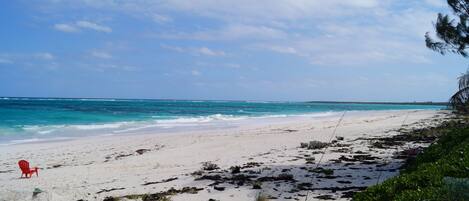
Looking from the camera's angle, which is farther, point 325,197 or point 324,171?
point 324,171

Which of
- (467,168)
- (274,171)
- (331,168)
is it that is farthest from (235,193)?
(467,168)

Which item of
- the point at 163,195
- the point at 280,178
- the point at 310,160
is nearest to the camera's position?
the point at 163,195

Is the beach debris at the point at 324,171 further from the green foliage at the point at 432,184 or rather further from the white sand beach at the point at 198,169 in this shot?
the green foliage at the point at 432,184

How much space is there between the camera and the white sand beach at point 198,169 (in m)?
8.05

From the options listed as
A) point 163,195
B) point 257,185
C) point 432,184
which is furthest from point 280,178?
point 432,184

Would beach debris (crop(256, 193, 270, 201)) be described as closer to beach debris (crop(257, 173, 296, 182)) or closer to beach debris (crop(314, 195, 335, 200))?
beach debris (crop(314, 195, 335, 200))

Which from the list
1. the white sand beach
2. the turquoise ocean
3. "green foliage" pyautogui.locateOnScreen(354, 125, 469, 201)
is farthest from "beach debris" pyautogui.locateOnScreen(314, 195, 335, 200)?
the turquoise ocean

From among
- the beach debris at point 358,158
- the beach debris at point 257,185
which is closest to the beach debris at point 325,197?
the beach debris at point 257,185

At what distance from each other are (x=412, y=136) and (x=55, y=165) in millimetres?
12156

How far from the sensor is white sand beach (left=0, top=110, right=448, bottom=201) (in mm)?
8047

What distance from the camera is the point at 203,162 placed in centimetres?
1190

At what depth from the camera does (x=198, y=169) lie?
34.8ft

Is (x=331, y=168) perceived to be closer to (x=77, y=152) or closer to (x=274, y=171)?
(x=274, y=171)

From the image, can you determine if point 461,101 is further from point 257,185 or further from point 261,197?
point 261,197
